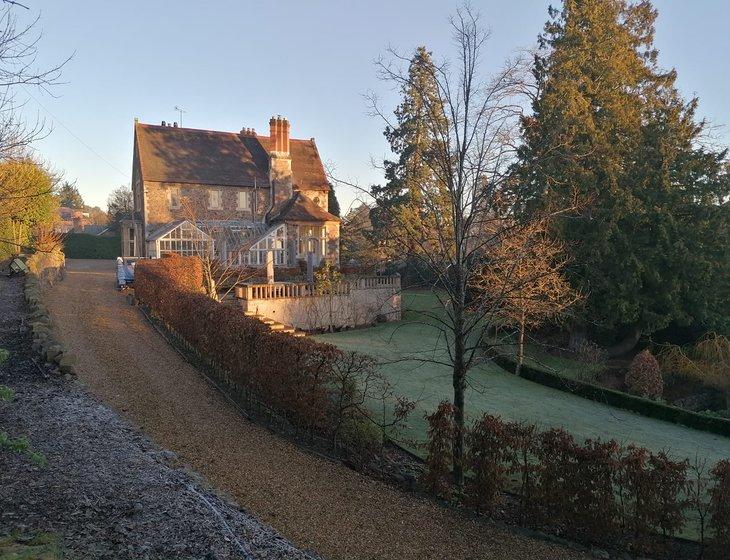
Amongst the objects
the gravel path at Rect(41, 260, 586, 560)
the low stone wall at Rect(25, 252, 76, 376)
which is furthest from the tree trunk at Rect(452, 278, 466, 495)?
the low stone wall at Rect(25, 252, 76, 376)

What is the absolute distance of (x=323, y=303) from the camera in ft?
86.7

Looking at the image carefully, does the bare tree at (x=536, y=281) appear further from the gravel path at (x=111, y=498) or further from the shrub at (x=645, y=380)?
the gravel path at (x=111, y=498)

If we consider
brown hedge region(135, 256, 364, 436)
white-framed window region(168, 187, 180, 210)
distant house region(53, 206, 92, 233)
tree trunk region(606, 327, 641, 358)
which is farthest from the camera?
distant house region(53, 206, 92, 233)

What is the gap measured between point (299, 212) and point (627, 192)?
66.0 ft

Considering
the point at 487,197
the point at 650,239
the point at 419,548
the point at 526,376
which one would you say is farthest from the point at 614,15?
the point at 419,548

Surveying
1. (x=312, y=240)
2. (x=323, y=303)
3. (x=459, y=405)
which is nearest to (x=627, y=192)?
(x=323, y=303)

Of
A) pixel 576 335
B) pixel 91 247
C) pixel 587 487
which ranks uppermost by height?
pixel 91 247

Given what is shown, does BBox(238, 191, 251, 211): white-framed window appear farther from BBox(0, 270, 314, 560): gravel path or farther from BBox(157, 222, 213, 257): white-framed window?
BBox(0, 270, 314, 560): gravel path

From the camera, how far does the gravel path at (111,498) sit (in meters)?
5.06

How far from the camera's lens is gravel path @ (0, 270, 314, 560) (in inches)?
199

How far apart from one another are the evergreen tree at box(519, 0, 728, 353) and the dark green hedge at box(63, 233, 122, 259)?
1692 inches

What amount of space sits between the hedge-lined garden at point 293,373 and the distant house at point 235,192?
2038 cm

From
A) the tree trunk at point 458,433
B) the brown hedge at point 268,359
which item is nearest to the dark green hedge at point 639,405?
the tree trunk at point 458,433

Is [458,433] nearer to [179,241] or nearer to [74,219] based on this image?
[179,241]
